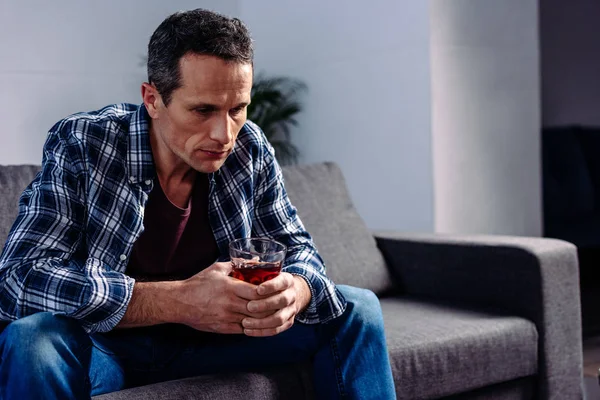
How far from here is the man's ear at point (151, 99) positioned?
1.69 meters

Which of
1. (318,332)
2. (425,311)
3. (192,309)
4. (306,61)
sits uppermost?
(306,61)

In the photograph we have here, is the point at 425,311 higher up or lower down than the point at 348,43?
lower down

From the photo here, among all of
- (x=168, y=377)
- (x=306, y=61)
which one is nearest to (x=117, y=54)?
(x=306, y=61)

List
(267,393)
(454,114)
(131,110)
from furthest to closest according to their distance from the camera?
(454,114) → (131,110) → (267,393)

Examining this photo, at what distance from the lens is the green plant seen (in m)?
4.31

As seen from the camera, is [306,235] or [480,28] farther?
[480,28]

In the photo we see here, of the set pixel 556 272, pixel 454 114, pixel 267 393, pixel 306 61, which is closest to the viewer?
pixel 267 393

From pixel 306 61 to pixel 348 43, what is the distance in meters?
0.38

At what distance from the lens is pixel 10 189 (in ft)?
6.57

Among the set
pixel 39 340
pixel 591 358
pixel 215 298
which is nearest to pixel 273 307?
pixel 215 298

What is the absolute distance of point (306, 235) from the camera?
1925 millimetres

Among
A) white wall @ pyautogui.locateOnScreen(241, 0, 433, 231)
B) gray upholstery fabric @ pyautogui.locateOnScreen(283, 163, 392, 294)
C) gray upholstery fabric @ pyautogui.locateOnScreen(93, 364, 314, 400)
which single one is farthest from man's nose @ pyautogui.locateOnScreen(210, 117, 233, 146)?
white wall @ pyautogui.locateOnScreen(241, 0, 433, 231)

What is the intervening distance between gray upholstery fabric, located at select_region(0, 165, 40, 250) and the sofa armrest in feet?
4.06

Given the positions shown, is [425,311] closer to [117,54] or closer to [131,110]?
[131,110]
